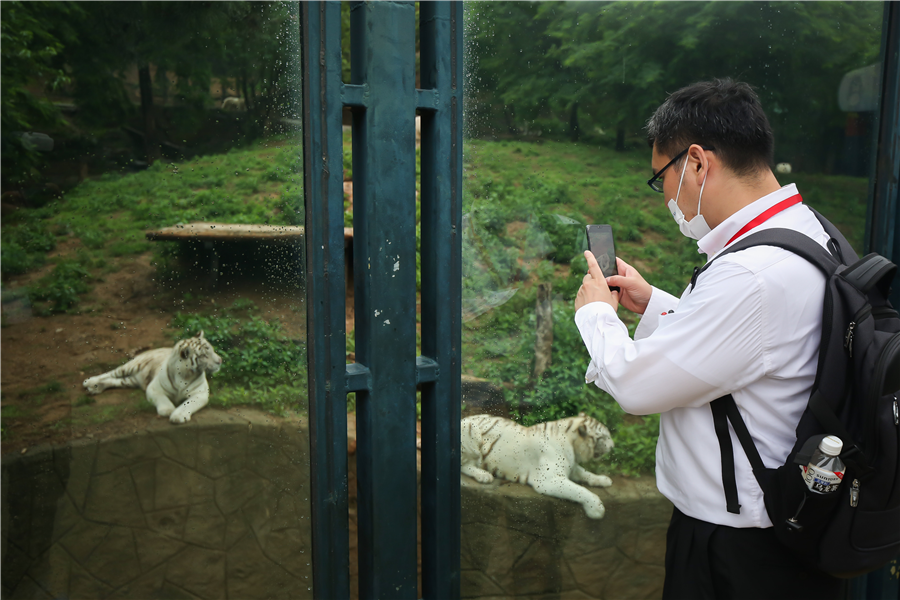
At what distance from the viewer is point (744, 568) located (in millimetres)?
1616

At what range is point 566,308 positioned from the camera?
2.54 metres

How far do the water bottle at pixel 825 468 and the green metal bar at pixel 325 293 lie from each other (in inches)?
48.4

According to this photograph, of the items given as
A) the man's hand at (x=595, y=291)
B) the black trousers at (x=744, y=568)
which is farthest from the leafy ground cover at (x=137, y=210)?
the black trousers at (x=744, y=568)

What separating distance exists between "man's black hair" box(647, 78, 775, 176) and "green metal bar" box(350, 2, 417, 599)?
0.75 metres

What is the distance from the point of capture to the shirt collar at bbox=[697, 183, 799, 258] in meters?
1.64

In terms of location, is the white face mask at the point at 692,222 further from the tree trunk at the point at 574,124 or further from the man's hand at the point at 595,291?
the tree trunk at the point at 574,124

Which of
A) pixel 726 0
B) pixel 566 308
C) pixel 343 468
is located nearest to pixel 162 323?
pixel 343 468

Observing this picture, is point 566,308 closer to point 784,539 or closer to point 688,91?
point 688,91

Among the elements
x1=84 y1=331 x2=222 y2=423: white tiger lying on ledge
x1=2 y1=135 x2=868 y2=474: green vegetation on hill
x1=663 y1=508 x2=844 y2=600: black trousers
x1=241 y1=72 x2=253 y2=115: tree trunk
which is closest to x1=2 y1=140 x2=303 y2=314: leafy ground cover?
x1=2 y1=135 x2=868 y2=474: green vegetation on hill

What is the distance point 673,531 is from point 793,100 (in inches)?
73.9

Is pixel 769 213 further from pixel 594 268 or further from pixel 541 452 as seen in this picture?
pixel 541 452

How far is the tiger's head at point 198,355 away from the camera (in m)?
1.95

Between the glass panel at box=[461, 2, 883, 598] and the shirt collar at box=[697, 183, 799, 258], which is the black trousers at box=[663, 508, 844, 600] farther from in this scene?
the glass panel at box=[461, 2, 883, 598]

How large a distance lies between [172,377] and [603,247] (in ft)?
4.38
